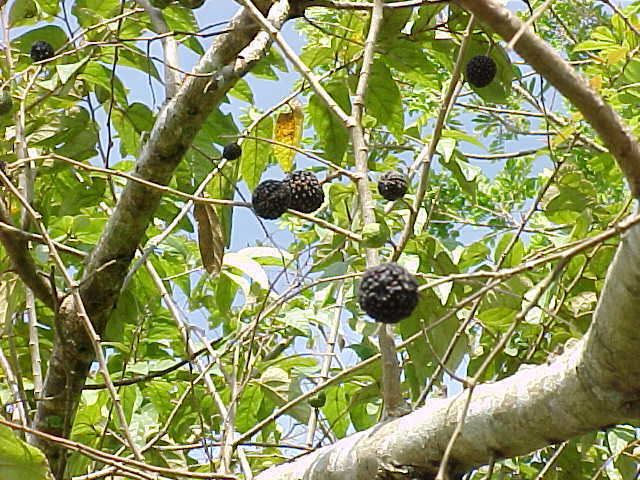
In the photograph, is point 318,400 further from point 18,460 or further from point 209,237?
point 18,460

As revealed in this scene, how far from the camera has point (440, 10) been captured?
1.59 meters

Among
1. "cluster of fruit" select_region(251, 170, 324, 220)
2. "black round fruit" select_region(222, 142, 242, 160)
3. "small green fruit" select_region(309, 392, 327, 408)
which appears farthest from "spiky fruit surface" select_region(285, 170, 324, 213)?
"small green fruit" select_region(309, 392, 327, 408)

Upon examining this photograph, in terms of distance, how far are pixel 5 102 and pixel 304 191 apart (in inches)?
24.6

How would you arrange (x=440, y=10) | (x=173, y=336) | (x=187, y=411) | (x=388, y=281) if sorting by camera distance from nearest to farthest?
(x=388, y=281), (x=440, y=10), (x=187, y=411), (x=173, y=336)

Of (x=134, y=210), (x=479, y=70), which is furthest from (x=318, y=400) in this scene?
(x=479, y=70)

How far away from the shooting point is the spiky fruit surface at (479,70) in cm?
144

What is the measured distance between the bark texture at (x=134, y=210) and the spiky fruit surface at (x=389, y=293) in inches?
27.3

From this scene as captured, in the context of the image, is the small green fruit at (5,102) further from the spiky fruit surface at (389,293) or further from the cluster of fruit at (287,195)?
the spiky fruit surface at (389,293)

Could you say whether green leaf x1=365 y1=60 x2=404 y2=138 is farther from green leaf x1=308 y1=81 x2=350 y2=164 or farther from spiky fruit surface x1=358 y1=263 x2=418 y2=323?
spiky fruit surface x1=358 y1=263 x2=418 y2=323

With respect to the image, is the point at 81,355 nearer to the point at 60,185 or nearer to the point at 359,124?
the point at 60,185

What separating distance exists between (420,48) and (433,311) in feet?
1.58

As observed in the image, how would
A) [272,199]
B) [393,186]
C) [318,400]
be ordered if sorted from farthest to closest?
[318,400], [393,186], [272,199]

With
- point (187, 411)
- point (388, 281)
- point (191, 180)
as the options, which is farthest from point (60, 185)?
point (388, 281)

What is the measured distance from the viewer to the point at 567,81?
26.7 inches
